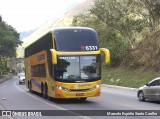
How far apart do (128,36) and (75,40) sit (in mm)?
33219

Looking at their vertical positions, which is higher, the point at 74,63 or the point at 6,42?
the point at 6,42

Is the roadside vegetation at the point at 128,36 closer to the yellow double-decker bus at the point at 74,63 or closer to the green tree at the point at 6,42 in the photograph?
the yellow double-decker bus at the point at 74,63

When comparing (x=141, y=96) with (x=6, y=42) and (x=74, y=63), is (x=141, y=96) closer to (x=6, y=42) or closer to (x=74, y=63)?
(x=74, y=63)

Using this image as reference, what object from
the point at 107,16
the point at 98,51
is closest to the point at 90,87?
the point at 98,51

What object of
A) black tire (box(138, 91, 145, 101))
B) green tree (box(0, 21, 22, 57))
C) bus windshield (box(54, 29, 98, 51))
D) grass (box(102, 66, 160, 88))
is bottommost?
black tire (box(138, 91, 145, 101))

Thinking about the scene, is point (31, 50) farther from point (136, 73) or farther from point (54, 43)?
point (136, 73)

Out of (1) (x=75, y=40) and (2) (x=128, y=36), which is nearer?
→ (1) (x=75, y=40)

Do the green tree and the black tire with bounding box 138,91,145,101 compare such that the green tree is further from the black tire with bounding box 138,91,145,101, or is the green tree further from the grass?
the black tire with bounding box 138,91,145,101

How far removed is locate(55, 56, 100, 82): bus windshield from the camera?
20.7 meters

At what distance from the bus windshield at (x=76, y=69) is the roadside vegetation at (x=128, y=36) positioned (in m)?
17.4

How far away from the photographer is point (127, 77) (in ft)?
143

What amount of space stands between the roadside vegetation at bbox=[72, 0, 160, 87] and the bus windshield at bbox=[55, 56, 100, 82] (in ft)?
57.1

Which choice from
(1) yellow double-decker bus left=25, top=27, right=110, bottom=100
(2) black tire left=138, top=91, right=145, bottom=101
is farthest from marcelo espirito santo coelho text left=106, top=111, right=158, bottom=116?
(2) black tire left=138, top=91, right=145, bottom=101

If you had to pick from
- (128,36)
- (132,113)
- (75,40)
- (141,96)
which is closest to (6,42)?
(128,36)
